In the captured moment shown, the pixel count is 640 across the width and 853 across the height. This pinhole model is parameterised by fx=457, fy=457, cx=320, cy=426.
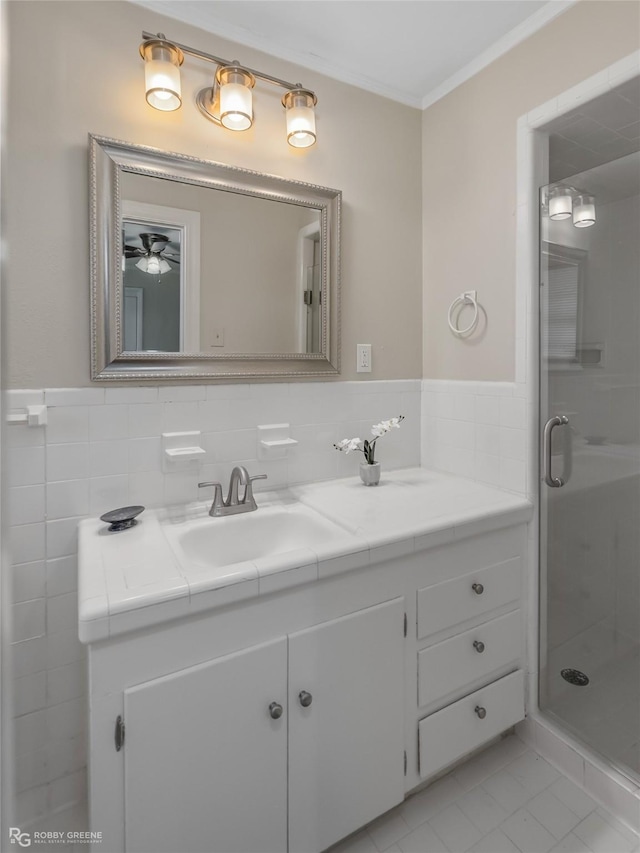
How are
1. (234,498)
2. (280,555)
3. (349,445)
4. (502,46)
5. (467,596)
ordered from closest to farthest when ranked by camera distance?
(280,555) < (467,596) < (234,498) < (502,46) < (349,445)

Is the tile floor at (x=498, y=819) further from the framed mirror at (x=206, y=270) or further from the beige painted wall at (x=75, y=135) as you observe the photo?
the beige painted wall at (x=75, y=135)

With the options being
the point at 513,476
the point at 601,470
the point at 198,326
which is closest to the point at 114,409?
the point at 198,326

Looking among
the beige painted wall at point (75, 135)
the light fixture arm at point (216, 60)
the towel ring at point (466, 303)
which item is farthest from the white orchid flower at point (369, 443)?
the light fixture arm at point (216, 60)

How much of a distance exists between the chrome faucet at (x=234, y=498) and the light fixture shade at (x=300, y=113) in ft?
3.96

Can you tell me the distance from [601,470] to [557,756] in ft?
3.24

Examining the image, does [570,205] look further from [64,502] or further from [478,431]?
[64,502]

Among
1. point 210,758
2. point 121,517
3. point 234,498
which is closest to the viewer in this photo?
point 210,758

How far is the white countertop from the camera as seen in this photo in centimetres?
94

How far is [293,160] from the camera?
1.71 metres

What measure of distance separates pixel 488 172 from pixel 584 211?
16.8 inches

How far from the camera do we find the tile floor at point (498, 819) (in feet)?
4.23

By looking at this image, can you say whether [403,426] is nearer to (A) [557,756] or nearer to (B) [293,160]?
(B) [293,160]

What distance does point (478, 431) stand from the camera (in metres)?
1.82

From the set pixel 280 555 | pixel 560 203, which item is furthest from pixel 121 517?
pixel 560 203
